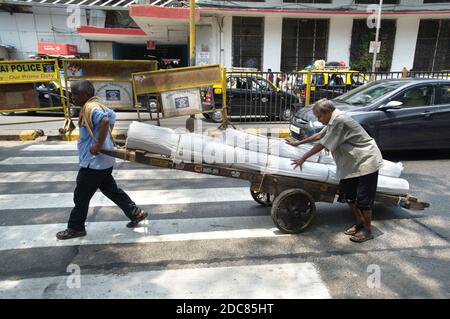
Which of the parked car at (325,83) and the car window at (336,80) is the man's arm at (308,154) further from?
the car window at (336,80)

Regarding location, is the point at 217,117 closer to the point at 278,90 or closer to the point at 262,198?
the point at 278,90

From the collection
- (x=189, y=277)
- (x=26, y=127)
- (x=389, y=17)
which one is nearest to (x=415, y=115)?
(x=189, y=277)

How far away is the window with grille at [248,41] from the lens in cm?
1881

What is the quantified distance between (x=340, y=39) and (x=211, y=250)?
18.2 meters

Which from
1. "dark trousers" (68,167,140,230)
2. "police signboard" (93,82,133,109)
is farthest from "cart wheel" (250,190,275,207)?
"police signboard" (93,82,133,109)

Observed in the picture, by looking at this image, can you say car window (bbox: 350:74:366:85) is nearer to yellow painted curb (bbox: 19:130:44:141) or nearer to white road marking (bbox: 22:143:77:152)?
white road marking (bbox: 22:143:77:152)

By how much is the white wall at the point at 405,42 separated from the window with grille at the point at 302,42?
3771 mm

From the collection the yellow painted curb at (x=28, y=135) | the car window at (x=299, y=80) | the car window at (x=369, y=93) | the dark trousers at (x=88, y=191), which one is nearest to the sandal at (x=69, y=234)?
the dark trousers at (x=88, y=191)

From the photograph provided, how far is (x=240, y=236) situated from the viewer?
4.08 m

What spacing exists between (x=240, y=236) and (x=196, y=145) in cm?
112

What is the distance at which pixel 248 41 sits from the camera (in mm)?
19000

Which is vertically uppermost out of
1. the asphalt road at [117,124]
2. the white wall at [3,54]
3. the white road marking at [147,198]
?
the white wall at [3,54]
